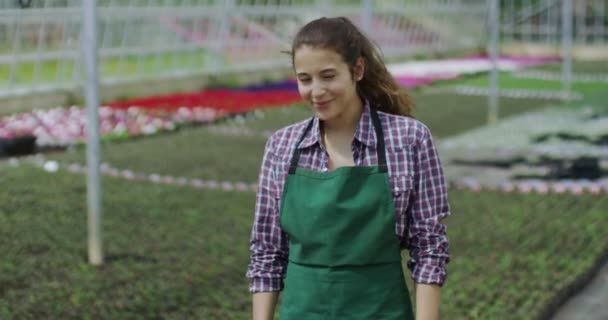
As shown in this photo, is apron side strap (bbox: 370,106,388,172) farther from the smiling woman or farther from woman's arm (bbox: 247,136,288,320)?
woman's arm (bbox: 247,136,288,320)

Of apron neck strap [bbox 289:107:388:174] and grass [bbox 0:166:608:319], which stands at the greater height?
apron neck strap [bbox 289:107:388:174]

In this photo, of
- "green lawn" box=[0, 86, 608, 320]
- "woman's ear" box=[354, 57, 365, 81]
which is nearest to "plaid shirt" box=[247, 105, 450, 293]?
"woman's ear" box=[354, 57, 365, 81]

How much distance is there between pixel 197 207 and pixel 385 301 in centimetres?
539

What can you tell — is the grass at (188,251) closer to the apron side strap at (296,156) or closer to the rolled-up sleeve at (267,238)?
the rolled-up sleeve at (267,238)

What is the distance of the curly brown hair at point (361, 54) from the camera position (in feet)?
9.67

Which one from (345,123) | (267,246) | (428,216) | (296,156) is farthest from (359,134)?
(267,246)

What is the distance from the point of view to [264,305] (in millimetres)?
2998

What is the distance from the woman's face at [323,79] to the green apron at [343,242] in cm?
17

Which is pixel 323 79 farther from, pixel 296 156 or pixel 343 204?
pixel 343 204

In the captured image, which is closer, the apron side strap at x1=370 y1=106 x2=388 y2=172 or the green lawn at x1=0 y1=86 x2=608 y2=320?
the apron side strap at x1=370 y1=106 x2=388 y2=172

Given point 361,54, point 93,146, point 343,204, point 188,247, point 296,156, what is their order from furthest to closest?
point 188,247, point 93,146, point 361,54, point 296,156, point 343,204

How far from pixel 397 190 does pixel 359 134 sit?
0.65 ft

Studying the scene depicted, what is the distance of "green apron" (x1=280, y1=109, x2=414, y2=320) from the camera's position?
286 cm

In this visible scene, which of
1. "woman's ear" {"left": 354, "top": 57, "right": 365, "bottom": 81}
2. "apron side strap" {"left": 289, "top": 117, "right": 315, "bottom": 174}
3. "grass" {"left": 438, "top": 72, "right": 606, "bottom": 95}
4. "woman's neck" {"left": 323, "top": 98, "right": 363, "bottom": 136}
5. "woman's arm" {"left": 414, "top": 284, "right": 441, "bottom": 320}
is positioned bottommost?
"grass" {"left": 438, "top": 72, "right": 606, "bottom": 95}
